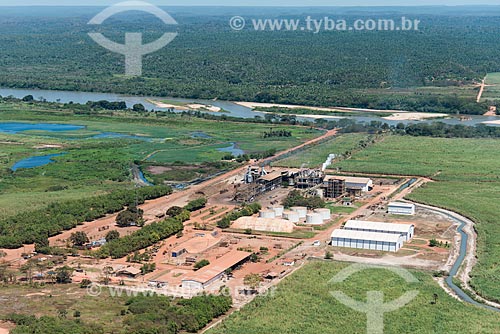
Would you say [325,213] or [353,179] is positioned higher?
[353,179]

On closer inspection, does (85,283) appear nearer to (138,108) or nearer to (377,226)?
(377,226)

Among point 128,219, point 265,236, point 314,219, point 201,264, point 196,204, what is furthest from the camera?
point 196,204

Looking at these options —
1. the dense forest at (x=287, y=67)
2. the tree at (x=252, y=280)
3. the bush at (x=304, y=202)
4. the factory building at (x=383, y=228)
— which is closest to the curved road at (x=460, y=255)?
the factory building at (x=383, y=228)

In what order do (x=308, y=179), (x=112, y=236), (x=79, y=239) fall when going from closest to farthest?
(x=79, y=239), (x=112, y=236), (x=308, y=179)

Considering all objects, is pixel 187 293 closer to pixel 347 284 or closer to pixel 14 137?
pixel 347 284

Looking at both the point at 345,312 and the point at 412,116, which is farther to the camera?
the point at 412,116

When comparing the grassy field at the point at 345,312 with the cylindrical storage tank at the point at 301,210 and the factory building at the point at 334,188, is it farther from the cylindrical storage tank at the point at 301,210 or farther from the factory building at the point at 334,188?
the factory building at the point at 334,188

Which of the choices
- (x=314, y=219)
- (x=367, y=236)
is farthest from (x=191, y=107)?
(x=367, y=236)

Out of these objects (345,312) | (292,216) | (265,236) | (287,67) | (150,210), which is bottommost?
(150,210)
